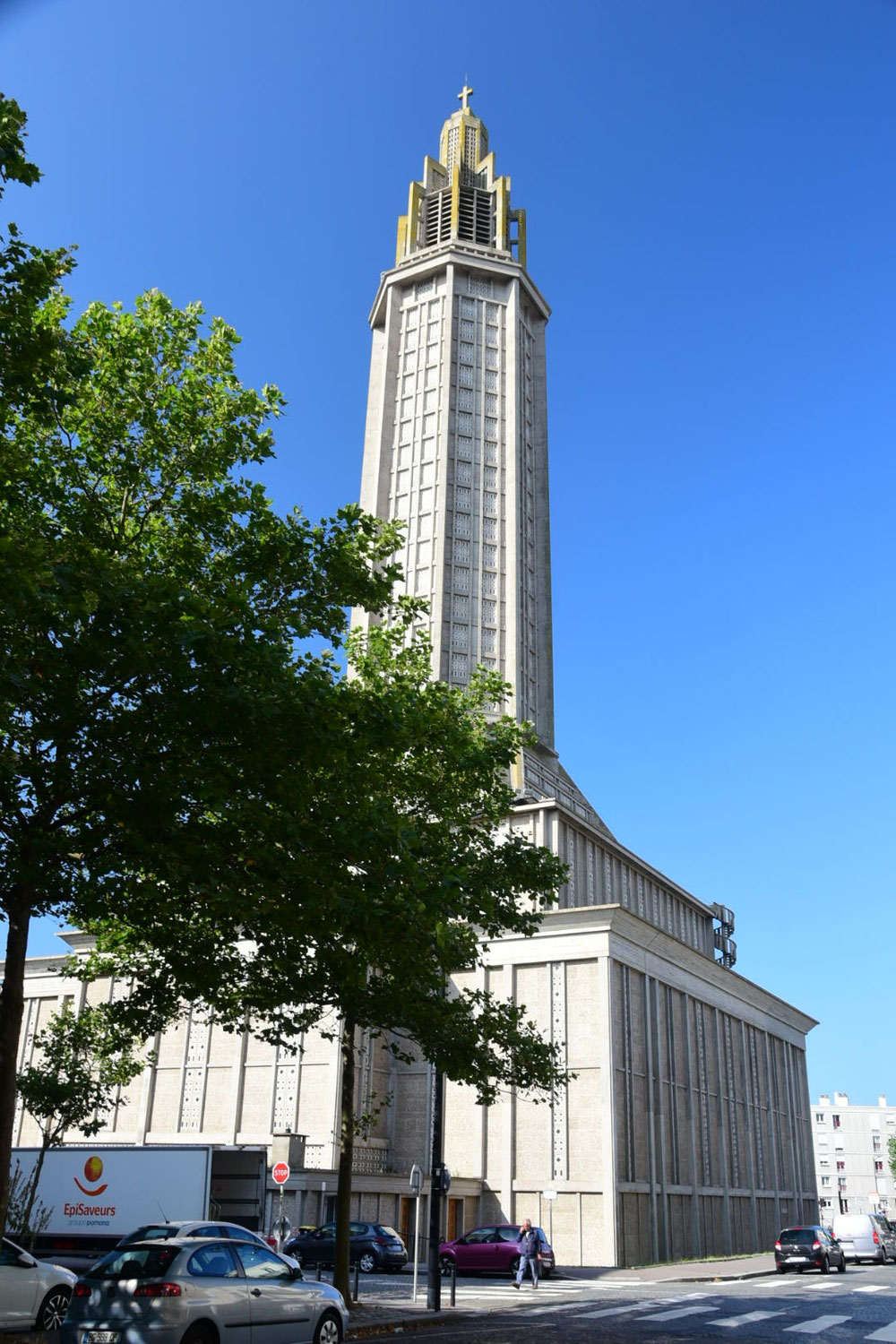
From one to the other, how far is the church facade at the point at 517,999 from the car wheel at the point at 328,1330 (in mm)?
8096

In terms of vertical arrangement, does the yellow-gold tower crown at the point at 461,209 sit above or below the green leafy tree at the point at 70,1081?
above

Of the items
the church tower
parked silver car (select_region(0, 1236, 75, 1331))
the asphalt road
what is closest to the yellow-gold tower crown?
the church tower

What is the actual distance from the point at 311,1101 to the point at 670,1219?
566 inches

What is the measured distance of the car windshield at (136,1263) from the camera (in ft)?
41.0

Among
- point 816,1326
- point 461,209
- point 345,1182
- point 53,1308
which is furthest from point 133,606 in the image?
point 461,209

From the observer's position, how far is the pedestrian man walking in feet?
91.6

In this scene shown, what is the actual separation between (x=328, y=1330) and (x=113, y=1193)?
14.0 meters

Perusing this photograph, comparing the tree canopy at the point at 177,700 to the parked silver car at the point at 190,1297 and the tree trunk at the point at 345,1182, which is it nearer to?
the parked silver car at the point at 190,1297

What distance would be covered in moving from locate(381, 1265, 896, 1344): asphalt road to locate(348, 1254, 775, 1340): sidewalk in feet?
1.10

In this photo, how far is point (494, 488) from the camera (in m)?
68.8

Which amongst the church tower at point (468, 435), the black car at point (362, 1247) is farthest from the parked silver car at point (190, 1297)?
the church tower at point (468, 435)

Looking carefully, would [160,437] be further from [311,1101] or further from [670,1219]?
[670,1219]

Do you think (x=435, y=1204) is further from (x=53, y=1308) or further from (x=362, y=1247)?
(x=362, y=1247)

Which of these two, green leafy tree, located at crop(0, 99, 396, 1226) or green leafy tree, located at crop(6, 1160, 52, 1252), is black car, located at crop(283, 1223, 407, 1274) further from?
green leafy tree, located at crop(0, 99, 396, 1226)
